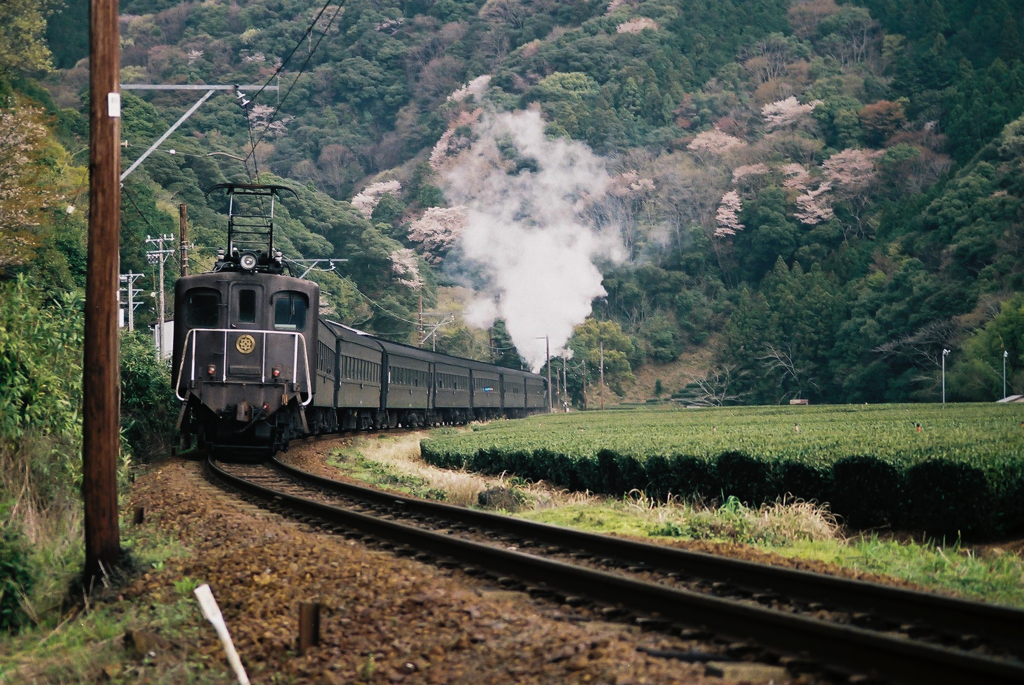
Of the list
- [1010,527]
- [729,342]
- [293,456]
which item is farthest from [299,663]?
[729,342]

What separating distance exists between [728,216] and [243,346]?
7567cm

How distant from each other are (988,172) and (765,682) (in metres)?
65.1

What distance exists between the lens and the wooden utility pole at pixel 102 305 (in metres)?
9.76

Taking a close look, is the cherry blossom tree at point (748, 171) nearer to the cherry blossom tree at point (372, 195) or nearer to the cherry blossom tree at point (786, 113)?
the cherry blossom tree at point (786, 113)

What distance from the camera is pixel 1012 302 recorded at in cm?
5384

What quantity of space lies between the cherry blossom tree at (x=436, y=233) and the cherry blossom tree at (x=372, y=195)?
213 inches

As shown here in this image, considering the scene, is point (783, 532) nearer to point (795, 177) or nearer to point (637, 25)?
point (795, 177)

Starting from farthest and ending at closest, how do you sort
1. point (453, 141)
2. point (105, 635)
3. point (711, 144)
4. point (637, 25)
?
point (637, 25) < point (453, 141) < point (711, 144) < point (105, 635)

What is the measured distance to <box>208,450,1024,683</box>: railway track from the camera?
5496mm

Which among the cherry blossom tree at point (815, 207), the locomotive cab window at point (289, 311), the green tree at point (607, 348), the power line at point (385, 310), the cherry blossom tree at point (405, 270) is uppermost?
the cherry blossom tree at point (815, 207)

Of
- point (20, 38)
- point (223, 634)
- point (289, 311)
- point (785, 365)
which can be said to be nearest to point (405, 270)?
point (785, 365)

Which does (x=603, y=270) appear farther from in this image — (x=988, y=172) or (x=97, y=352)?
(x=97, y=352)

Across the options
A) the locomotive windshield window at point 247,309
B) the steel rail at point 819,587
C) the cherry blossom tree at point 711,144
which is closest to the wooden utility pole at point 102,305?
the steel rail at point 819,587

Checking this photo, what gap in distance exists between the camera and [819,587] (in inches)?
292
